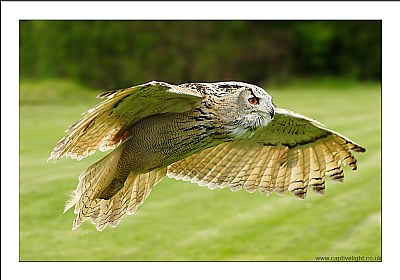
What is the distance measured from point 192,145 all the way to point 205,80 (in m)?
11.0

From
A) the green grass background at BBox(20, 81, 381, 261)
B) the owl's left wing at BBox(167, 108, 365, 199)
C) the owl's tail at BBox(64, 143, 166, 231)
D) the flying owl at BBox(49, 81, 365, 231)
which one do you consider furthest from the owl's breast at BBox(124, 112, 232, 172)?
the green grass background at BBox(20, 81, 381, 261)

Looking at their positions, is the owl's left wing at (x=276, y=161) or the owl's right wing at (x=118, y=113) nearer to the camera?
the owl's right wing at (x=118, y=113)

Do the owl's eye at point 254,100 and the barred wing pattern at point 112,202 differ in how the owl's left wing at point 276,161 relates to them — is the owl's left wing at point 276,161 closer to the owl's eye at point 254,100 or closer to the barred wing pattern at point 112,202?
the barred wing pattern at point 112,202

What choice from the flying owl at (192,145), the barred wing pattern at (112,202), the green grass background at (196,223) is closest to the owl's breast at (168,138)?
the flying owl at (192,145)

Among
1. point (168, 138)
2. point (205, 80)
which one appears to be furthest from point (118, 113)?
point (205, 80)

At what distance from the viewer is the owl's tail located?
4.34 m

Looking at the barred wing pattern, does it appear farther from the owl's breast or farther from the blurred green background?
the blurred green background

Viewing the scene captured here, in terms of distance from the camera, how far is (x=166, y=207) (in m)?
8.32

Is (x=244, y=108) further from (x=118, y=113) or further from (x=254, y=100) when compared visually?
(x=118, y=113)

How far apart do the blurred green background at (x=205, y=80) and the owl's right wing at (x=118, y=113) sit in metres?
2.88

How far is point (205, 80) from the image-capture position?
15039 mm

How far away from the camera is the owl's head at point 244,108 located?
394cm

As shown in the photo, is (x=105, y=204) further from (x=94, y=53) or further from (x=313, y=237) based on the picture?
(x=94, y=53)

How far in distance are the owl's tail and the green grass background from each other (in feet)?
7.34
